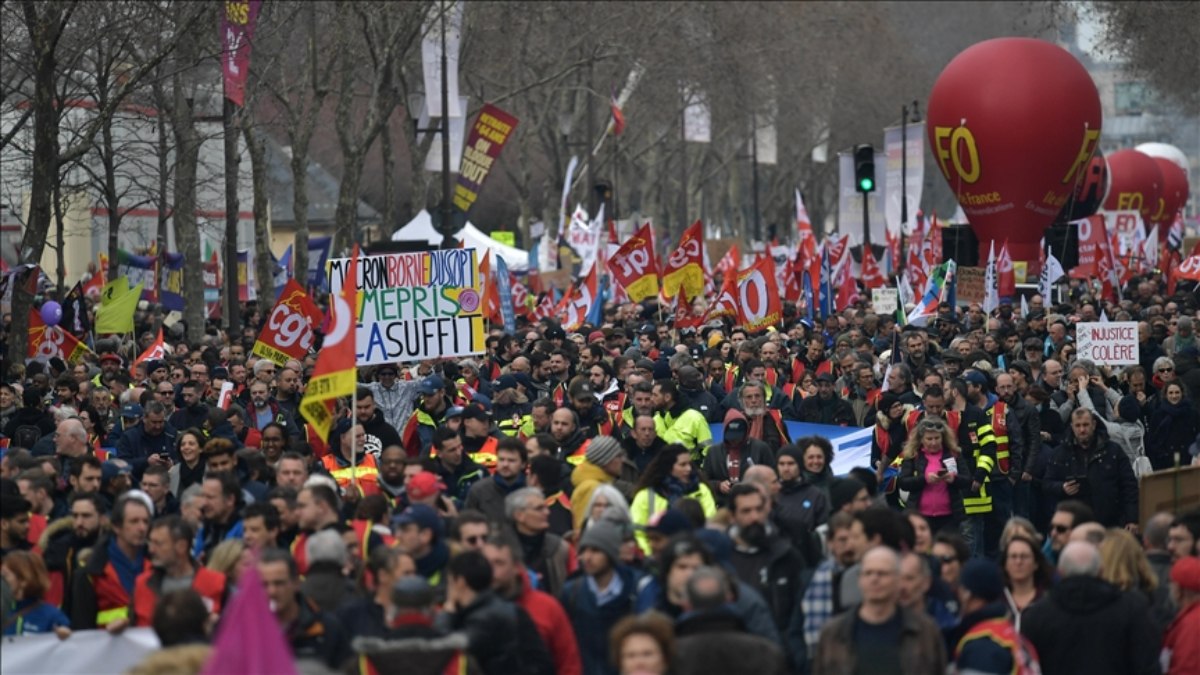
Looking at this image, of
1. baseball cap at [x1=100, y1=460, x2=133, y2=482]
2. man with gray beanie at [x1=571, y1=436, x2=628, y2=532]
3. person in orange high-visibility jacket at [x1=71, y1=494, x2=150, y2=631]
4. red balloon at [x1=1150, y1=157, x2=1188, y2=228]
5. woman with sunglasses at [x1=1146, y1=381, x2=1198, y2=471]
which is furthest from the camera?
red balloon at [x1=1150, y1=157, x2=1188, y2=228]

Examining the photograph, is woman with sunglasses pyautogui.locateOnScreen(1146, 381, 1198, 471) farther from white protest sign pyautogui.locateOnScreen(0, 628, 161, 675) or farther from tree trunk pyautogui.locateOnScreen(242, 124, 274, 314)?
tree trunk pyautogui.locateOnScreen(242, 124, 274, 314)

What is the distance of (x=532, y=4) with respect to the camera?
54.9 metres

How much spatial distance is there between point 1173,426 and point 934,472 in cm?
354

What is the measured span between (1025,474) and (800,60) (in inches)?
2552

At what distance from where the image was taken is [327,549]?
9070 millimetres

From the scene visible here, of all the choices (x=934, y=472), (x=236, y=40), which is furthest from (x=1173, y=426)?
(x=236, y=40)

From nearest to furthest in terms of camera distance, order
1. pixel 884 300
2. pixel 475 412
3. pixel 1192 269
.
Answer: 1. pixel 475 412
2. pixel 1192 269
3. pixel 884 300

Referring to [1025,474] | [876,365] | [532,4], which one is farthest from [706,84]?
[1025,474]

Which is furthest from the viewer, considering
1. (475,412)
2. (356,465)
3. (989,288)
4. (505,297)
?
(989,288)

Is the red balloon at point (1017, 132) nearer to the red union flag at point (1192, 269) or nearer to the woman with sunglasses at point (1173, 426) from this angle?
the red union flag at point (1192, 269)

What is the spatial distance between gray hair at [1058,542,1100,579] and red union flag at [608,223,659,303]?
16.7 m

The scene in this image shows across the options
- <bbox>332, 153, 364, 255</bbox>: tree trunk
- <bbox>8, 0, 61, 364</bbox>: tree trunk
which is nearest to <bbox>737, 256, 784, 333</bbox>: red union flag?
<bbox>8, 0, 61, 364</bbox>: tree trunk

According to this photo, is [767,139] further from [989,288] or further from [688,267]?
[688,267]

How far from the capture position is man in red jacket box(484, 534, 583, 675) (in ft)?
28.4
